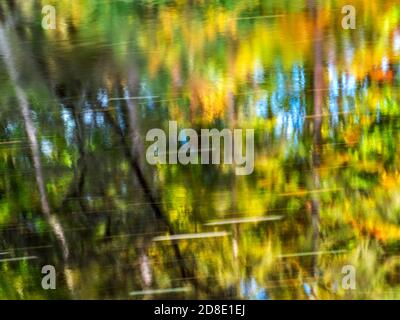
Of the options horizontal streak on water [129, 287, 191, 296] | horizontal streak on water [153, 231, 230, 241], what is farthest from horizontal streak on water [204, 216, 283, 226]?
horizontal streak on water [129, 287, 191, 296]

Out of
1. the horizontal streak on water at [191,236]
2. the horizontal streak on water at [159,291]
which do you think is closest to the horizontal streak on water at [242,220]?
the horizontal streak on water at [191,236]

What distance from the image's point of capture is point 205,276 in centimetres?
119

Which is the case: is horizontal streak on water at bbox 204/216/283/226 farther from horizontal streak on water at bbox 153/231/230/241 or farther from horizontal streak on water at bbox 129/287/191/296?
horizontal streak on water at bbox 129/287/191/296

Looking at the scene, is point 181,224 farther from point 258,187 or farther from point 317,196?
point 317,196

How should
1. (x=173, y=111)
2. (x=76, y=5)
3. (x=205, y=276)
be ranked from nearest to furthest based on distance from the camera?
(x=205, y=276), (x=173, y=111), (x=76, y=5)

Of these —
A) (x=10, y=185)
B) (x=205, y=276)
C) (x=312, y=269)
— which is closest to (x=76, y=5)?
(x=10, y=185)

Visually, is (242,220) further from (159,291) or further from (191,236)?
(159,291)

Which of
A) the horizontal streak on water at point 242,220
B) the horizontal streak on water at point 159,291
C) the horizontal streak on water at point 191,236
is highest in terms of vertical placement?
the horizontal streak on water at point 242,220

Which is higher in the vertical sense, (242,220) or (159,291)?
(242,220)

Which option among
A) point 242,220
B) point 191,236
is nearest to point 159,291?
point 191,236

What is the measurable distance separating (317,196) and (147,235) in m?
0.53

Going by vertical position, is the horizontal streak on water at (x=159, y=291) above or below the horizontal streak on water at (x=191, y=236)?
below

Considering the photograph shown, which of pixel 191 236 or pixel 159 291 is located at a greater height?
pixel 191 236

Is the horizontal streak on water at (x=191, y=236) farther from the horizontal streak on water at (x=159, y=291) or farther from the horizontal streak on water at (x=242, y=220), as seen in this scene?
the horizontal streak on water at (x=159, y=291)
